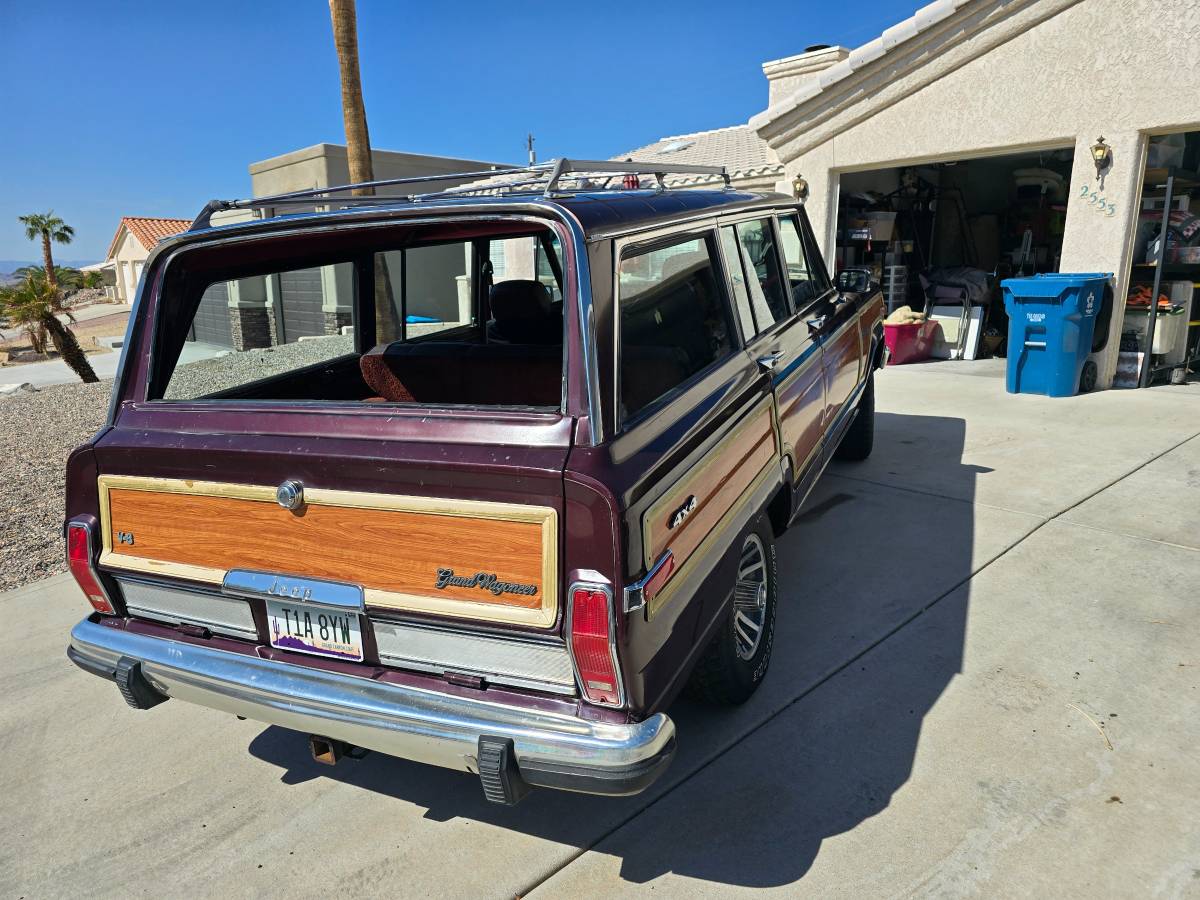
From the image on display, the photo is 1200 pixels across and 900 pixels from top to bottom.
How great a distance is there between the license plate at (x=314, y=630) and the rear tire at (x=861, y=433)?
4.33 metres

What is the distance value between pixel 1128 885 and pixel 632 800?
1.43 metres

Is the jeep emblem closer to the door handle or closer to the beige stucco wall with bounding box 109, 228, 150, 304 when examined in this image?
the door handle

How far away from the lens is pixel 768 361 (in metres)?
3.38

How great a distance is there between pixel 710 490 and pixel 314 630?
1.26 meters

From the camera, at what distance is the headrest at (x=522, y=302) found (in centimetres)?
362

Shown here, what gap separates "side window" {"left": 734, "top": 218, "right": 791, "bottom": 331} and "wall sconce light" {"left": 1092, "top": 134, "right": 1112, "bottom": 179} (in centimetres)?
591

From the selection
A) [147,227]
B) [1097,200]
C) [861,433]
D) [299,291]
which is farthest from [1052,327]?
[147,227]

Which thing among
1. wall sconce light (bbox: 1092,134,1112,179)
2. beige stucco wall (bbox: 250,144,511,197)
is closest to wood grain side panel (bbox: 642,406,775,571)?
wall sconce light (bbox: 1092,134,1112,179)

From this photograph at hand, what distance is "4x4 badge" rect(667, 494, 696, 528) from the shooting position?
2.33 m

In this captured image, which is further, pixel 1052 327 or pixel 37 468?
pixel 1052 327

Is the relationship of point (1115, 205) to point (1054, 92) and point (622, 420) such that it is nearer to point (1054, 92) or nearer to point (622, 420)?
Answer: point (1054, 92)

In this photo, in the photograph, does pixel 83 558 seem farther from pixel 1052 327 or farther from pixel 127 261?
pixel 127 261

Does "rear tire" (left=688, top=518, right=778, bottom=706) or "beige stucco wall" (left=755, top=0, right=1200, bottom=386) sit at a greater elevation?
"beige stucco wall" (left=755, top=0, right=1200, bottom=386)

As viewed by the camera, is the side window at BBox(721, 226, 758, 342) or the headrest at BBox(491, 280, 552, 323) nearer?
the side window at BBox(721, 226, 758, 342)
